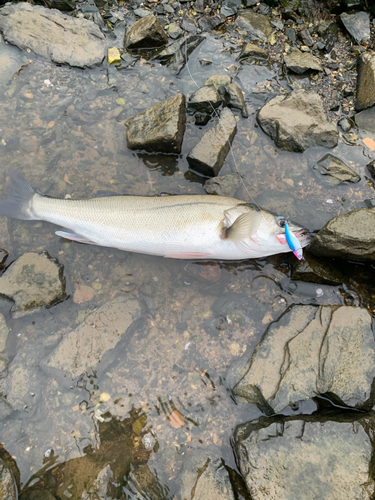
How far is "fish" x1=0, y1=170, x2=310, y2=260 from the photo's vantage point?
411 cm

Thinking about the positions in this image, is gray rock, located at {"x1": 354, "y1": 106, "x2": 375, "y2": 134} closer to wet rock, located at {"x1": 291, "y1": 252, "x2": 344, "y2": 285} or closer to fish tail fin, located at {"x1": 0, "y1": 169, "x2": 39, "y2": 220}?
wet rock, located at {"x1": 291, "y1": 252, "x2": 344, "y2": 285}

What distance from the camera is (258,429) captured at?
3475 mm

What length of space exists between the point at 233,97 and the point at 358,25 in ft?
10.0

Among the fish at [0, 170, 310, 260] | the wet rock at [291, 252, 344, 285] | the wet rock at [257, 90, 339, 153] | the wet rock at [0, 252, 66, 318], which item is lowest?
the wet rock at [0, 252, 66, 318]

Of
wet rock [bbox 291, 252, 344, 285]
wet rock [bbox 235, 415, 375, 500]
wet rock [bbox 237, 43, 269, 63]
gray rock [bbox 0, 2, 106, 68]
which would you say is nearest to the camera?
wet rock [bbox 235, 415, 375, 500]

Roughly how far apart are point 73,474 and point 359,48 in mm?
7806


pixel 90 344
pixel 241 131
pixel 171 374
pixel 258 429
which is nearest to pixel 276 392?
pixel 258 429

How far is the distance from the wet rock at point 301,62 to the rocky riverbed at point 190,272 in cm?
5

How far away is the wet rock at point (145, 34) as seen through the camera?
5488mm

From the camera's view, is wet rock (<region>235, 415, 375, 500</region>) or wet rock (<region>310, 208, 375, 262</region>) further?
wet rock (<region>310, 208, 375, 262</region>)

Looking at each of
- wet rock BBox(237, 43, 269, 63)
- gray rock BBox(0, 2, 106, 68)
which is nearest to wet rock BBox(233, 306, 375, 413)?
wet rock BBox(237, 43, 269, 63)

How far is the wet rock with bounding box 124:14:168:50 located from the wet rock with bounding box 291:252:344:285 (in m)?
4.47

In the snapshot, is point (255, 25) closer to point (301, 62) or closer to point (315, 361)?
point (301, 62)

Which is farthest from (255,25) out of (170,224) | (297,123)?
(170,224)
